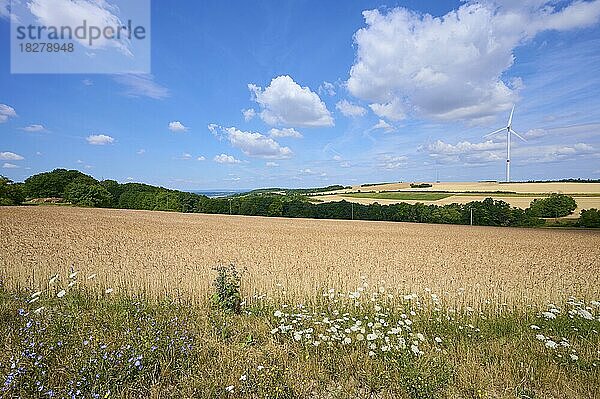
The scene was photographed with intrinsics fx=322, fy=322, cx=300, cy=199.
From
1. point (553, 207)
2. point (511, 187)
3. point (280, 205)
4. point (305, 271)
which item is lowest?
point (305, 271)

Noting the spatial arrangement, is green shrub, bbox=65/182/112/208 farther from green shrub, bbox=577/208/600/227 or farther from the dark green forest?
green shrub, bbox=577/208/600/227

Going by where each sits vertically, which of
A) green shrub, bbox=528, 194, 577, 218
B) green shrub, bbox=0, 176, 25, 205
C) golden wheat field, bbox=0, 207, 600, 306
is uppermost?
green shrub, bbox=0, 176, 25, 205

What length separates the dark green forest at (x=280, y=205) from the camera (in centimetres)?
4900

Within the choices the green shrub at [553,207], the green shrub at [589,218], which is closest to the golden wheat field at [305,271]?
the green shrub at [589,218]

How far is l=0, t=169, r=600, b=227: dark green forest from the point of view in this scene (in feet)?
161

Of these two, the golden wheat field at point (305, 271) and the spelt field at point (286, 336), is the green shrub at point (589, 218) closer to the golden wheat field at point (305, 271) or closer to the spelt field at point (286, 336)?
the golden wheat field at point (305, 271)

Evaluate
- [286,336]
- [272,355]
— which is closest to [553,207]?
[286,336]

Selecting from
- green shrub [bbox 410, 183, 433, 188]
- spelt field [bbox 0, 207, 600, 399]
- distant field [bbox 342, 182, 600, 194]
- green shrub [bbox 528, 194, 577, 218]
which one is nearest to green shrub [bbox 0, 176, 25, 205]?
spelt field [bbox 0, 207, 600, 399]

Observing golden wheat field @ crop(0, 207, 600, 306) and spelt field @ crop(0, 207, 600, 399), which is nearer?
spelt field @ crop(0, 207, 600, 399)

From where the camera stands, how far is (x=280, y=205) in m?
67.2

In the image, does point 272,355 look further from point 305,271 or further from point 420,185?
point 420,185

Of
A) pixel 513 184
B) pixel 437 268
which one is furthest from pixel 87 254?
pixel 513 184

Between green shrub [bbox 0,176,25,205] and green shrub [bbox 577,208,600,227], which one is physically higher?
green shrub [bbox 0,176,25,205]

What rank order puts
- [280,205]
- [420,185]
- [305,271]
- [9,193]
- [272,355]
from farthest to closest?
[420,185]
[280,205]
[9,193]
[305,271]
[272,355]
